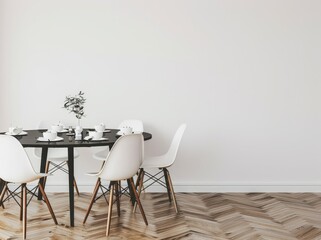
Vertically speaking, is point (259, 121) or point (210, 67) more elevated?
point (210, 67)

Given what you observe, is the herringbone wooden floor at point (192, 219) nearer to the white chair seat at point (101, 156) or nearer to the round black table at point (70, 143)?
the round black table at point (70, 143)

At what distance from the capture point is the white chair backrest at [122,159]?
3.02 meters

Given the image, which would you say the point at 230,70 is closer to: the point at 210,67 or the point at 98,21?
the point at 210,67

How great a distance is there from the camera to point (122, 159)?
3.07 m

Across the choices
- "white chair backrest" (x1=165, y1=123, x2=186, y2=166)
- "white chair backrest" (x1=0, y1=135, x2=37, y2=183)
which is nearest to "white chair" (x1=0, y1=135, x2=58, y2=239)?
"white chair backrest" (x1=0, y1=135, x2=37, y2=183)

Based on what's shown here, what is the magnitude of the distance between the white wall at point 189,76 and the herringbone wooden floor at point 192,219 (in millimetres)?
388

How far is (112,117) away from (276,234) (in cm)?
230

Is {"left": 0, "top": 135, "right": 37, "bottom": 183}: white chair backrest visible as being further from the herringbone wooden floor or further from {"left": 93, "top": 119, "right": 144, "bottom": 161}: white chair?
{"left": 93, "top": 119, "right": 144, "bottom": 161}: white chair

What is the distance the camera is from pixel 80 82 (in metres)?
4.44

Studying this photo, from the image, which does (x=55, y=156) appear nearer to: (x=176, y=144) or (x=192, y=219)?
(x=176, y=144)

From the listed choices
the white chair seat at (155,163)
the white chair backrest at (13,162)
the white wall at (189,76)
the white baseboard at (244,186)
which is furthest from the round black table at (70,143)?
the white baseboard at (244,186)

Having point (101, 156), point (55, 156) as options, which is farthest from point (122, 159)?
point (55, 156)

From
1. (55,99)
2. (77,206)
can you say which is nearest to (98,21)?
(55,99)

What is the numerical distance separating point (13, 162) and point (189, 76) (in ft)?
7.54
